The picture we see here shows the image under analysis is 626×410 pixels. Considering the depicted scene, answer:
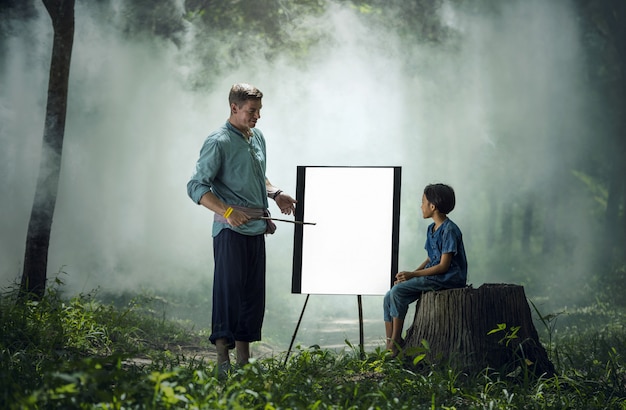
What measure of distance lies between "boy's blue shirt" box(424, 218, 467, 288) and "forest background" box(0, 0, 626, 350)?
14.3ft

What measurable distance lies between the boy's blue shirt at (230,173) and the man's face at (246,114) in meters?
0.04

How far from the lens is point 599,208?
Result: 8.82m

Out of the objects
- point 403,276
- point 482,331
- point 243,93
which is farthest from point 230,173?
point 482,331

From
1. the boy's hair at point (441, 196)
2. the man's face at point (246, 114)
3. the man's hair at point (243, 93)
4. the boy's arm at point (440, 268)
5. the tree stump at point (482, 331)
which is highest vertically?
the man's hair at point (243, 93)

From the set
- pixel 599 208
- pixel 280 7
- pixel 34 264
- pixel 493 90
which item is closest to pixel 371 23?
pixel 280 7

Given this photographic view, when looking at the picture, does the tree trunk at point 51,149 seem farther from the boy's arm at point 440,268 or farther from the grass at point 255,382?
the boy's arm at point 440,268

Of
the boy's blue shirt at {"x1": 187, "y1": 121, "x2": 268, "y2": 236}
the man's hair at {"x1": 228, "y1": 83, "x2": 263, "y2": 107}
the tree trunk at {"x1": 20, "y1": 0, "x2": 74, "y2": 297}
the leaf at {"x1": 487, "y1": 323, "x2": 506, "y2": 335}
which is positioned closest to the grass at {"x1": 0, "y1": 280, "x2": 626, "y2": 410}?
the leaf at {"x1": 487, "y1": 323, "x2": 506, "y2": 335}

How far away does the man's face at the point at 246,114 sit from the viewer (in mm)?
3615

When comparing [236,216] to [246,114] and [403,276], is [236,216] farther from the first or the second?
[403,276]

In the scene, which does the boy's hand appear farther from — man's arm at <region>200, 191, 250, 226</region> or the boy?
man's arm at <region>200, 191, 250, 226</region>

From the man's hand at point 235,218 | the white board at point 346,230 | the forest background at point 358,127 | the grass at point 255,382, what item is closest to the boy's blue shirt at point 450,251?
the white board at point 346,230

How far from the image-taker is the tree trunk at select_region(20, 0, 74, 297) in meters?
6.02

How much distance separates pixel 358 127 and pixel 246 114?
503 centimetres

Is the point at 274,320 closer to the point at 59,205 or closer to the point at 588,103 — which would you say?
the point at 59,205
